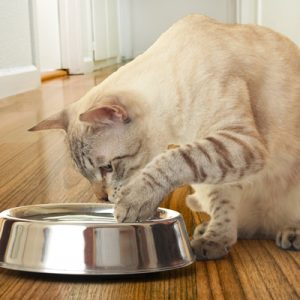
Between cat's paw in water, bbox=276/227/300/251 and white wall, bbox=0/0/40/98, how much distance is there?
3092 millimetres

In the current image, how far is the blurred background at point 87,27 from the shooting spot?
14.3 feet

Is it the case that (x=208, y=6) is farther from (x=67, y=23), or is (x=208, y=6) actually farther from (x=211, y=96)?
(x=211, y=96)

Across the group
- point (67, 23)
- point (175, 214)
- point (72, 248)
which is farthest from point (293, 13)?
point (67, 23)

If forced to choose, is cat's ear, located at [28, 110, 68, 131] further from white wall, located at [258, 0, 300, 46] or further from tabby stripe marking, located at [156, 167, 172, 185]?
white wall, located at [258, 0, 300, 46]

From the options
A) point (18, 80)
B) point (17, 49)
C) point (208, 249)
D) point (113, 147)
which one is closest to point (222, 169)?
point (208, 249)

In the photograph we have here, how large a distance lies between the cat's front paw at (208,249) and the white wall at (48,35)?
5327 millimetres

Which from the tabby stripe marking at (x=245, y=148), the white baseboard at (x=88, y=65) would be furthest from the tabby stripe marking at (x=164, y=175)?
the white baseboard at (x=88, y=65)

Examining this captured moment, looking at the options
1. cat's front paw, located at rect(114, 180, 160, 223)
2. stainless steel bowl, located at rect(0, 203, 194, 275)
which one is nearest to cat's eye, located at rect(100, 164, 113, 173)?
cat's front paw, located at rect(114, 180, 160, 223)

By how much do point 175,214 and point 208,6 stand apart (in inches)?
314

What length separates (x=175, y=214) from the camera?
1.34 metres

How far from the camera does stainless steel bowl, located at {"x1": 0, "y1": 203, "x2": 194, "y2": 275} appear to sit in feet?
3.84

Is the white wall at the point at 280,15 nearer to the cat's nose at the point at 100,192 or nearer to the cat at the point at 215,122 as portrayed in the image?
the cat at the point at 215,122

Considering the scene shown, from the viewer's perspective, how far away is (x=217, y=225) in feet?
4.95

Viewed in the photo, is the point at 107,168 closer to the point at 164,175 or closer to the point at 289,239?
the point at 164,175
